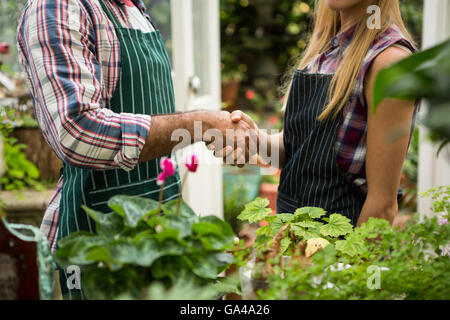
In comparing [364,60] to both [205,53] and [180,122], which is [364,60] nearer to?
[180,122]

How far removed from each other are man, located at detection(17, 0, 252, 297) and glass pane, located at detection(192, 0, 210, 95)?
64.5 inches

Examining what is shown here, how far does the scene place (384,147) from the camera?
1.12m

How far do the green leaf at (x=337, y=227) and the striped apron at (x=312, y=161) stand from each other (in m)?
0.31

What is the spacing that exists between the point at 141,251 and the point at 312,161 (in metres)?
0.73

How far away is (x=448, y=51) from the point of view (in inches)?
18.7

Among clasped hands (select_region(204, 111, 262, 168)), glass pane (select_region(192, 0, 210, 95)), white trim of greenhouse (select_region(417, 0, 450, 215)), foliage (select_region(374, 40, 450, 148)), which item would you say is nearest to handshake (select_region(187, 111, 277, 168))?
clasped hands (select_region(204, 111, 262, 168))

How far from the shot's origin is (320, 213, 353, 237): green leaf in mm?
898

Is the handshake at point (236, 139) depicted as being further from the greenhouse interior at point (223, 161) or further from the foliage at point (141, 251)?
the foliage at point (141, 251)

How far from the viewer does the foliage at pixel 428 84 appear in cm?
44

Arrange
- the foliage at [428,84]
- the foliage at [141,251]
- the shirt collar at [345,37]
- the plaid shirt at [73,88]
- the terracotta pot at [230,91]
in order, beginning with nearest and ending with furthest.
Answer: the foliage at [428,84] → the foliage at [141,251] → the plaid shirt at [73,88] → the shirt collar at [345,37] → the terracotta pot at [230,91]

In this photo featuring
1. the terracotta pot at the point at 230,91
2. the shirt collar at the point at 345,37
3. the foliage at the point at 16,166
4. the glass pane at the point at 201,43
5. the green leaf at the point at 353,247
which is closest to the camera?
the green leaf at the point at 353,247

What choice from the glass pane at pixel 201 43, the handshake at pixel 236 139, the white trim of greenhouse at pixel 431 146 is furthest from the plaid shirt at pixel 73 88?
the white trim of greenhouse at pixel 431 146

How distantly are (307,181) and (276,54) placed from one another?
548cm

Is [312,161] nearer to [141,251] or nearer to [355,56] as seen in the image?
[355,56]
